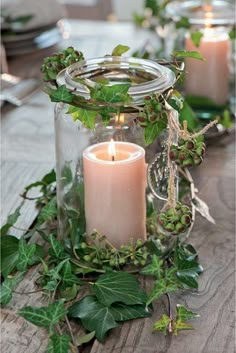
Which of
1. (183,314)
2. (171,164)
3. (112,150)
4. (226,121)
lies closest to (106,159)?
(112,150)

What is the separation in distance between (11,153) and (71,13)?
1.46m

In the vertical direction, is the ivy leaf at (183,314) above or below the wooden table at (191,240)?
above

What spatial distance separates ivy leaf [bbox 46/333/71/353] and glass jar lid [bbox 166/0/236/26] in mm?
789

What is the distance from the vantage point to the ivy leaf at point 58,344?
729 mm

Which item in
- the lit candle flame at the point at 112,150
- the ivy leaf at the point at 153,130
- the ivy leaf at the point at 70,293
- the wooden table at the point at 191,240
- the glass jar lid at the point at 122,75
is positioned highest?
the glass jar lid at the point at 122,75

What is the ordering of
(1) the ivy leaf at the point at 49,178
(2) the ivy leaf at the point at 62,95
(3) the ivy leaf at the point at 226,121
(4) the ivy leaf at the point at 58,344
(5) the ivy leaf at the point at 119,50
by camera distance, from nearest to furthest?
(4) the ivy leaf at the point at 58,344
(2) the ivy leaf at the point at 62,95
(5) the ivy leaf at the point at 119,50
(1) the ivy leaf at the point at 49,178
(3) the ivy leaf at the point at 226,121

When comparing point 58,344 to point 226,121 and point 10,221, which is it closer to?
point 10,221

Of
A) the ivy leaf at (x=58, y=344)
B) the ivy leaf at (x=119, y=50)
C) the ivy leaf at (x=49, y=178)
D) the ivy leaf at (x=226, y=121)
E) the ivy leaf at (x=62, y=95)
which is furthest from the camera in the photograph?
the ivy leaf at (x=226, y=121)

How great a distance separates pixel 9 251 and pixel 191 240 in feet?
0.75

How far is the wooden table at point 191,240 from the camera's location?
771mm

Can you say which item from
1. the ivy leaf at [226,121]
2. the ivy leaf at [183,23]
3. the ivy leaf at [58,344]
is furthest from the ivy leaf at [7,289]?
the ivy leaf at [183,23]

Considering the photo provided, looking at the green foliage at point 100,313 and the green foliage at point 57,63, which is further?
the green foliage at point 57,63

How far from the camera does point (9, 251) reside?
917mm

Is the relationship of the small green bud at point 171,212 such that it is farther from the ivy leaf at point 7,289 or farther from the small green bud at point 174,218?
the ivy leaf at point 7,289
